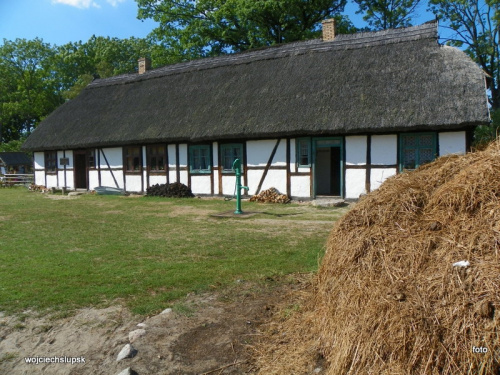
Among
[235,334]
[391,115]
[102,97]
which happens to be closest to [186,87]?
[102,97]

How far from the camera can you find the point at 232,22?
88.1 ft

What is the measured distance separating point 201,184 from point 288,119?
468 cm

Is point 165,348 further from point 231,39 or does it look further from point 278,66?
point 231,39

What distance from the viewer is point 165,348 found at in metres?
3.44

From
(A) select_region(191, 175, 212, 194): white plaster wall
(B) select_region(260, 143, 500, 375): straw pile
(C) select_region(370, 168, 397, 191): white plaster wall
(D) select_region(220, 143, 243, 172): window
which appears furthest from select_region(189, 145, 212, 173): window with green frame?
(B) select_region(260, 143, 500, 375): straw pile

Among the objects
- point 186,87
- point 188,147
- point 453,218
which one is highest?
point 186,87

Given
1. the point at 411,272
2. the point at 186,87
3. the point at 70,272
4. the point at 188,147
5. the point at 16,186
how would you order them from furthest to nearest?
the point at 16,186 < the point at 186,87 < the point at 188,147 < the point at 70,272 < the point at 411,272

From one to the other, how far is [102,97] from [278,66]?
402 inches

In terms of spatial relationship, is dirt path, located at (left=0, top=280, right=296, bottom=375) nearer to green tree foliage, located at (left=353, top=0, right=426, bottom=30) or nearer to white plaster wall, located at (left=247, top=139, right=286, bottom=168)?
white plaster wall, located at (left=247, top=139, right=286, bottom=168)

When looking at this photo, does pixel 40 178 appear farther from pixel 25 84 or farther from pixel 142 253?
pixel 25 84

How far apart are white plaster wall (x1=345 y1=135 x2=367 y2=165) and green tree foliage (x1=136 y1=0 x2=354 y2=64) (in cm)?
1419

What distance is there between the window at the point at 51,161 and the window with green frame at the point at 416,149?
17181 millimetres

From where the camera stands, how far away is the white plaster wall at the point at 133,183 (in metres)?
18.0

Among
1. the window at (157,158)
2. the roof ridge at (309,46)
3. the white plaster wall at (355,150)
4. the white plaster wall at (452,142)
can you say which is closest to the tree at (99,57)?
the roof ridge at (309,46)
